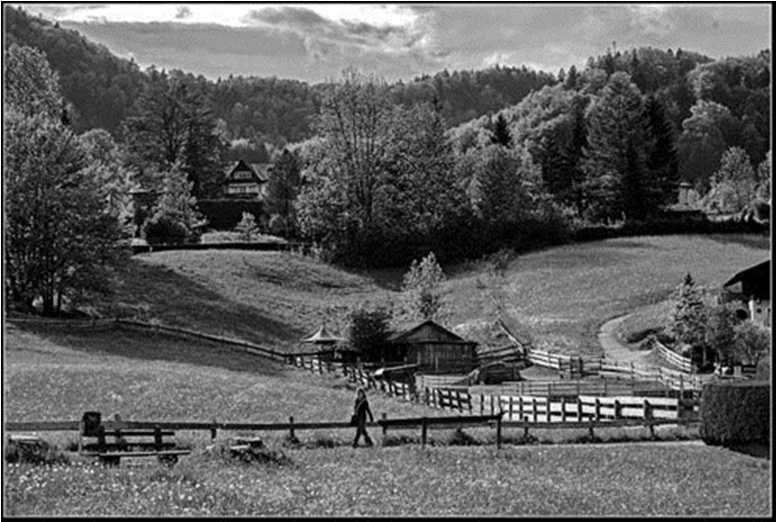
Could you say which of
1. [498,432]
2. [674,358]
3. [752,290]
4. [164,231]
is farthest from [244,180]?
[498,432]

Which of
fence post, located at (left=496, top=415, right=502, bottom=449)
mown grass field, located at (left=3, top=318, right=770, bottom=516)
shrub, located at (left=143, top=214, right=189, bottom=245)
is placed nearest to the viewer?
mown grass field, located at (left=3, top=318, right=770, bottom=516)

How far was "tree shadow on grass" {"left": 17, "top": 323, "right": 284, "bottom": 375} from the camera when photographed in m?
60.7

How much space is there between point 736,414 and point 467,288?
5879cm

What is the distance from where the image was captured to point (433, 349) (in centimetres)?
6831

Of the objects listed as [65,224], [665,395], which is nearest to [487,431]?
[665,395]

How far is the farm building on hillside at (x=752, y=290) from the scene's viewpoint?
7250 cm

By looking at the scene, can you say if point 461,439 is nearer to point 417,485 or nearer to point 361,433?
point 361,433

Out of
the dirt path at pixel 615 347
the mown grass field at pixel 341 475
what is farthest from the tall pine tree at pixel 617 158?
the mown grass field at pixel 341 475

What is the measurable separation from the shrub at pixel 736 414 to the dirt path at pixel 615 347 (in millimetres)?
33922

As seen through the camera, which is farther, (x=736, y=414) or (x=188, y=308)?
(x=188, y=308)

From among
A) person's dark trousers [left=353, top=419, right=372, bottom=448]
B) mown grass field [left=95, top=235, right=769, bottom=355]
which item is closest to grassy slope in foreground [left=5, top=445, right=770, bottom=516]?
person's dark trousers [left=353, top=419, right=372, bottom=448]

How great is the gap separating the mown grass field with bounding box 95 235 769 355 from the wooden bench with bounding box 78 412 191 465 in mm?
44936

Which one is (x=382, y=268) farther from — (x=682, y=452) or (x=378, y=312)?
(x=682, y=452)

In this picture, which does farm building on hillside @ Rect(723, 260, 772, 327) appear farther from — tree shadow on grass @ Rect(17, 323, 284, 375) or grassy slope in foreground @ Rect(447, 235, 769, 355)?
tree shadow on grass @ Rect(17, 323, 284, 375)
